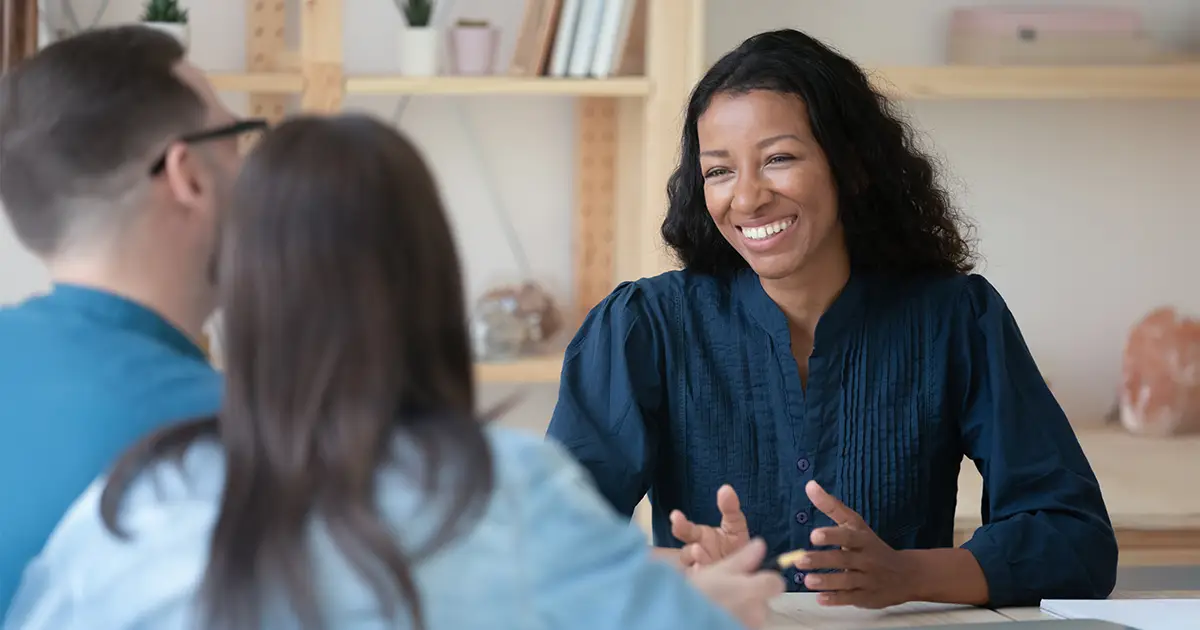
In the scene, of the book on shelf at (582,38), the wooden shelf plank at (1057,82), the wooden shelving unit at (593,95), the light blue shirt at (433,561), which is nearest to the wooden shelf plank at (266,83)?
the wooden shelving unit at (593,95)

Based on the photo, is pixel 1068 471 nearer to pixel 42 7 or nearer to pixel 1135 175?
pixel 1135 175

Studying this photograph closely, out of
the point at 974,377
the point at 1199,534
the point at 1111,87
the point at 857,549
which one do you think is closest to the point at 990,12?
the point at 1111,87

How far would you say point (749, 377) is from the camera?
1909mm

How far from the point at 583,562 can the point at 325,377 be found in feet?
0.66

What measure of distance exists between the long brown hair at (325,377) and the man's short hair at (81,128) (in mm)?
289

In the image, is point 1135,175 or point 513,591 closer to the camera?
point 513,591

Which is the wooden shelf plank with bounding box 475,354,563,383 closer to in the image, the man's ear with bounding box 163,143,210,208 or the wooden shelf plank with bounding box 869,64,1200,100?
the wooden shelf plank with bounding box 869,64,1200,100

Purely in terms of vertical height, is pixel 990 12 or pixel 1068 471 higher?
pixel 990 12

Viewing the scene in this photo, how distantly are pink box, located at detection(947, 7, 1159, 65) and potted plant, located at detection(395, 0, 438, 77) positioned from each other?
1114 millimetres

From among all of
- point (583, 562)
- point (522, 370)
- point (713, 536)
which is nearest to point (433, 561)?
point (583, 562)

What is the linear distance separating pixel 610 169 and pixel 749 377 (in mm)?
1228

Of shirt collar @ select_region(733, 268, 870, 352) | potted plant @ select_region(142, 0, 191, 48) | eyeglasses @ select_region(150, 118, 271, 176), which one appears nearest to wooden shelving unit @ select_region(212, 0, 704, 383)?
potted plant @ select_region(142, 0, 191, 48)

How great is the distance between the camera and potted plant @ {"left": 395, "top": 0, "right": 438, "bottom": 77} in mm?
2736

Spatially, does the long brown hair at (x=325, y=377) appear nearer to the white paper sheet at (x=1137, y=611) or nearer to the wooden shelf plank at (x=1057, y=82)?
the white paper sheet at (x=1137, y=611)
